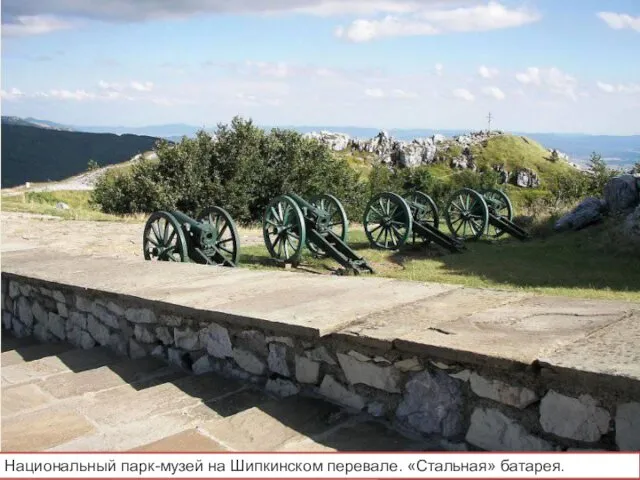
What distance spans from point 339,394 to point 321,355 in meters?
0.19

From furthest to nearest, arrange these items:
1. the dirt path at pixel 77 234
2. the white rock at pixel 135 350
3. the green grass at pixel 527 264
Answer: the dirt path at pixel 77 234 < the green grass at pixel 527 264 < the white rock at pixel 135 350

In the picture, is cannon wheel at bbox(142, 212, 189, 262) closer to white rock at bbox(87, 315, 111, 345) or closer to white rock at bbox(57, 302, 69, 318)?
white rock at bbox(57, 302, 69, 318)

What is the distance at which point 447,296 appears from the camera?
11.1ft

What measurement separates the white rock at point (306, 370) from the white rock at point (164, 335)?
3.60 ft

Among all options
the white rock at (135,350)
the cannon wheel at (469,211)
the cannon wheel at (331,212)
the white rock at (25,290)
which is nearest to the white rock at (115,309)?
the white rock at (135,350)

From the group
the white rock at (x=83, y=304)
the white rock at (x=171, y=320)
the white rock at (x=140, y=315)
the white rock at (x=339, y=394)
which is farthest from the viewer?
the white rock at (x=83, y=304)

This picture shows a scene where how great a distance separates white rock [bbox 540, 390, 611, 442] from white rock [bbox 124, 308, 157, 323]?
8.08 feet

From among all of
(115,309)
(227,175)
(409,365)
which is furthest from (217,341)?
(227,175)

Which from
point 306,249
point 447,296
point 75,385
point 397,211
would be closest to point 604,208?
point 397,211

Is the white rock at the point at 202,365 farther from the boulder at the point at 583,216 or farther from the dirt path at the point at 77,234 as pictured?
the boulder at the point at 583,216

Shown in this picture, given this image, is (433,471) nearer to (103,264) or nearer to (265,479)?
(265,479)

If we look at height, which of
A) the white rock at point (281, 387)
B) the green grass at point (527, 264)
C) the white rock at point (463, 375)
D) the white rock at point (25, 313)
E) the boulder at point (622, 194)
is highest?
the boulder at point (622, 194)

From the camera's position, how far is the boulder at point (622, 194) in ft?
50.5

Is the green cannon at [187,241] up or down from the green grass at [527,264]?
up
